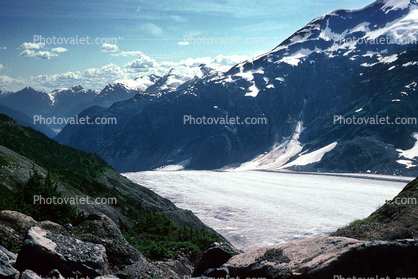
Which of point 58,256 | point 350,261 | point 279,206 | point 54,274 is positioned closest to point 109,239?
point 58,256

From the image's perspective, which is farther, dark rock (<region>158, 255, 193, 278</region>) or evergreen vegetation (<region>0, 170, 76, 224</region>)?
evergreen vegetation (<region>0, 170, 76, 224</region>)

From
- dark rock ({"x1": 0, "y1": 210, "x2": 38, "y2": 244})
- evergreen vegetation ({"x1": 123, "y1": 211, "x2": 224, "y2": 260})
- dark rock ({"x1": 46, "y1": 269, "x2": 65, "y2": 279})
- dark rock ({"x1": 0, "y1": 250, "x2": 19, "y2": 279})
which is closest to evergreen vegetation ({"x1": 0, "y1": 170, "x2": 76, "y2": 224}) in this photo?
dark rock ({"x1": 0, "y1": 210, "x2": 38, "y2": 244})

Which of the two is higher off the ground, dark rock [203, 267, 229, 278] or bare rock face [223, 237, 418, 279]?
bare rock face [223, 237, 418, 279]

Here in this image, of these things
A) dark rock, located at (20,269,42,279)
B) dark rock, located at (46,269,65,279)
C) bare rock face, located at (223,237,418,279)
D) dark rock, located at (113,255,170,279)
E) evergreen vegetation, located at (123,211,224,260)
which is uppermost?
bare rock face, located at (223,237,418,279)

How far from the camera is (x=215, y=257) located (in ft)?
42.7

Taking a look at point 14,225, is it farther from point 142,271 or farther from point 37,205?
point 142,271

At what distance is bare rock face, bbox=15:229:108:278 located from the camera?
9828 mm

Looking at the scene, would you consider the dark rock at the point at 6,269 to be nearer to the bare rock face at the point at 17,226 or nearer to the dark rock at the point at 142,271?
the bare rock face at the point at 17,226

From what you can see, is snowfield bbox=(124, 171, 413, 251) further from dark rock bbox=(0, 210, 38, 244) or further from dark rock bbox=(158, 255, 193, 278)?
dark rock bbox=(0, 210, 38, 244)

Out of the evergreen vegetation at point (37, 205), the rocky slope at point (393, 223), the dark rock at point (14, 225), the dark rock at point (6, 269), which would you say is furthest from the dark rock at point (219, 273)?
the rocky slope at point (393, 223)

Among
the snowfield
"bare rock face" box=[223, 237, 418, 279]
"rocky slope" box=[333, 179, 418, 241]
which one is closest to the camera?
"bare rock face" box=[223, 237, 418, 279]

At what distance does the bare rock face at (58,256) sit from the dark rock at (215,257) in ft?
13.5

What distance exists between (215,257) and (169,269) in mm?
2889

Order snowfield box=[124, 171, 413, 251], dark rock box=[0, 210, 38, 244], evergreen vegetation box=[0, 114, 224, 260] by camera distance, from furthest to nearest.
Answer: snowfield box=[124, 171, 413, 251], evergreen vegetation box=[0, 114, 224, 260], dark rock box=[0, 210, 38, 244]
